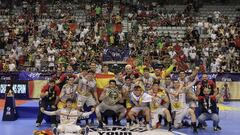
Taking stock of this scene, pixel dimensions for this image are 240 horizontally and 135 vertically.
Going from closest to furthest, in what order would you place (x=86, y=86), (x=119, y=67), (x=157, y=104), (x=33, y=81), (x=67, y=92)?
(x=157, y=104) → (x=67, y=92) → (x=86, y=86) → (x=33, y=81) → (x=119, y=67)

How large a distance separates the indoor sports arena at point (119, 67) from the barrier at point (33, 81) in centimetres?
5

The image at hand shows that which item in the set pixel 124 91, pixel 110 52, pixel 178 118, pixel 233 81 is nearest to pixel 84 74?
pixel 124 91

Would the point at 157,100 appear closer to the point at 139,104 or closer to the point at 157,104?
the point at 157,104

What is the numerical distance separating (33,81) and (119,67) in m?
4.13

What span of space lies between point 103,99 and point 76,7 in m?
19.9

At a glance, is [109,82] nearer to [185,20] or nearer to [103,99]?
[103,99]

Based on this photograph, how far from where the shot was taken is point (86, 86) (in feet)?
45.9

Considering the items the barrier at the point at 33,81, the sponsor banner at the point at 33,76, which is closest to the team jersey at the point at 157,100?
the barrier at the point at 33,81

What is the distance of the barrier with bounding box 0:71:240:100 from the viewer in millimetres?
20844

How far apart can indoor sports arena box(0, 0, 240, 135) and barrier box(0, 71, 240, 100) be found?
5 centimetres

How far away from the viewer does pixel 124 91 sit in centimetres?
1357

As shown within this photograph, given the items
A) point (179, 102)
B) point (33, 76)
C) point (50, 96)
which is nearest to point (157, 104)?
point (179, 102)

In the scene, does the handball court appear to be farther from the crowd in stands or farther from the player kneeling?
the crowd in stands

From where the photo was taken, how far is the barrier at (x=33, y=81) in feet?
68.4
